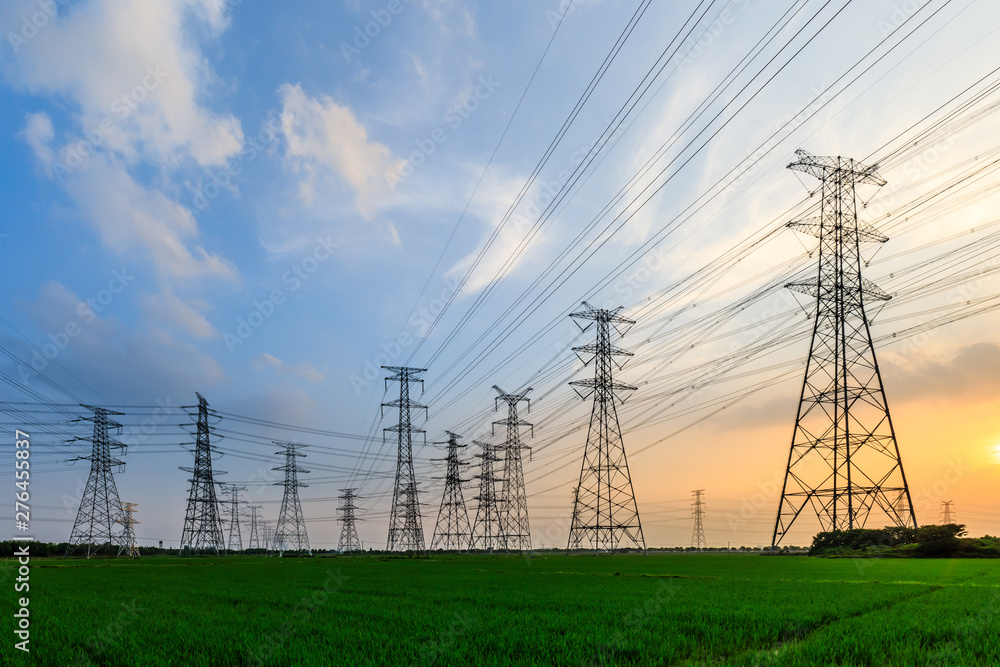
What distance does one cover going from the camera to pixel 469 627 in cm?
1064

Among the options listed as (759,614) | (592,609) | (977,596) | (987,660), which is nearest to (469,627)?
(592,609)

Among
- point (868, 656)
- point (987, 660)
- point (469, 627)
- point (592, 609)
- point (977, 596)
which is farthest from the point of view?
point (977, 596)

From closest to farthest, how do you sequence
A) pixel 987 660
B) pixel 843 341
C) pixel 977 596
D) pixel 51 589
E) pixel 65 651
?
pixel 987 660
pixel 65 651
pixel 977 596
pixel 51 589
pixel 843 341

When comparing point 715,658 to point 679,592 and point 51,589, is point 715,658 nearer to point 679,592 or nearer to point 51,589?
point 679,592

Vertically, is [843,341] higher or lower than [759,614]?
higher

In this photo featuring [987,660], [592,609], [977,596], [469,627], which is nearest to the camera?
[987,660]

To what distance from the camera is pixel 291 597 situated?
17422mm

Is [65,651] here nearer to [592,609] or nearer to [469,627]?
[469,627]

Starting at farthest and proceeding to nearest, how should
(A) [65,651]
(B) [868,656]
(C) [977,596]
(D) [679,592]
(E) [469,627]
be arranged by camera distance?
(D) [679,592] < (C) [977,596] < (E) [469,627] < (A) [65,651] < (B) [868,656]

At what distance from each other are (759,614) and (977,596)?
6970 millimetres

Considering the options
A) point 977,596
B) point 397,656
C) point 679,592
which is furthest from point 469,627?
point 977,596

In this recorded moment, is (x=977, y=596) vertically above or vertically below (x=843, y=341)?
below

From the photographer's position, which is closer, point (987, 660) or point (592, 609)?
point (987, 660)

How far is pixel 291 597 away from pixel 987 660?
16144 millimetres
